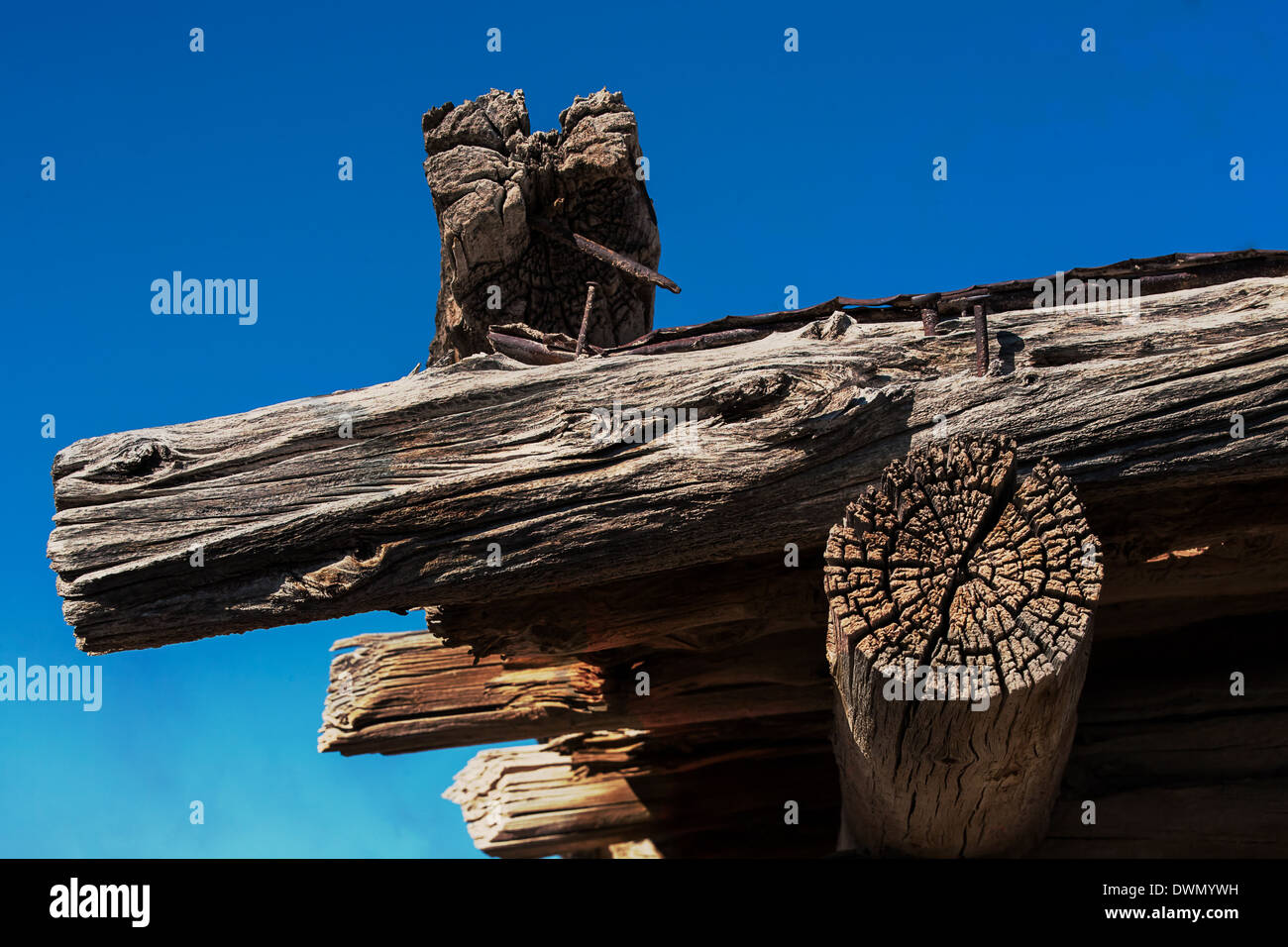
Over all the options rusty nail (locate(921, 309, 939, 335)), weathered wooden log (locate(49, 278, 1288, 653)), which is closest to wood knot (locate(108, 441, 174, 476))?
weathered wooden log (locate(49, 278, 1288, 653))

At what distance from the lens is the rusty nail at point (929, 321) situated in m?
3.48

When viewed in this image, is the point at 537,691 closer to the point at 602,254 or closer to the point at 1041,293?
the point at 602,254

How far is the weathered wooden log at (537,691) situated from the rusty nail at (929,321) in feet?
4.27

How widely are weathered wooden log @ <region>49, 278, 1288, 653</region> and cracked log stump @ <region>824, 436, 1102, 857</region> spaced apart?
0.44m

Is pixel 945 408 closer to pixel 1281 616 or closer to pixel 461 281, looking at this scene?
pixel 1281 616

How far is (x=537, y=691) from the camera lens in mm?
4844

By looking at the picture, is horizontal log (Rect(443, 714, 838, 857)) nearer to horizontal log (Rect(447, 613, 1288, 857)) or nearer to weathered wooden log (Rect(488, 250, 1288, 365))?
horizontal log (Rect(447, 613, 1288, 857))

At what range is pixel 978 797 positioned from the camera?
3043 millimetres

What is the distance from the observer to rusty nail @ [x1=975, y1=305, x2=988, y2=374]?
131 inches

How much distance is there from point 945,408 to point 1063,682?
3.06 ft

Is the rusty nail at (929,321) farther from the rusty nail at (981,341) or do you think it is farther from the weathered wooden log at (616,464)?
the rusty nail at (981,341)

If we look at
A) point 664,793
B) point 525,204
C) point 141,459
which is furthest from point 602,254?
point 664,793
